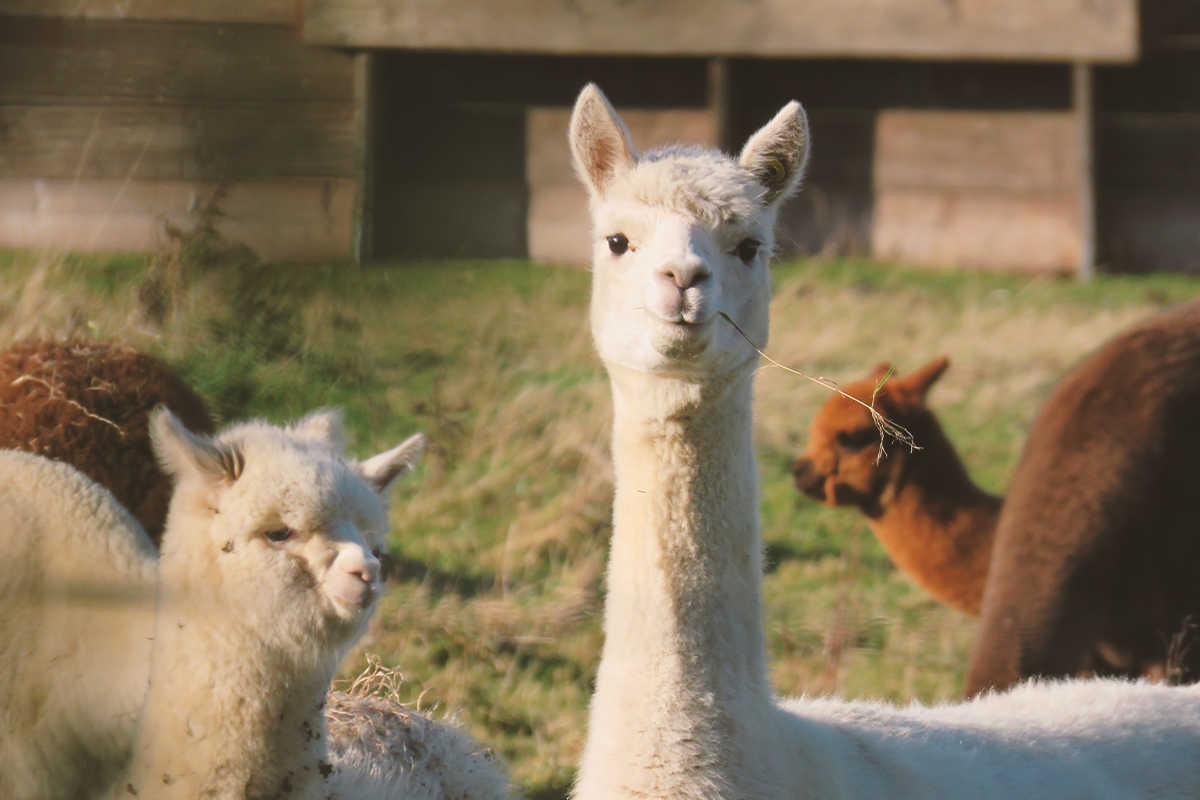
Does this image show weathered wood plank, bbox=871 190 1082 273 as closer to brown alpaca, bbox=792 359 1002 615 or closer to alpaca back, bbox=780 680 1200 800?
brown alpaca, bbox=792 359 1002 615

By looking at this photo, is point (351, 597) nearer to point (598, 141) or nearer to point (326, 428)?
point (326, 428)

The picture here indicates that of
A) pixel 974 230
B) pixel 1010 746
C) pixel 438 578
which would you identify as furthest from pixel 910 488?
pixel 974 230

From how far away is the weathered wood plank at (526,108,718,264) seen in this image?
32.1 ft

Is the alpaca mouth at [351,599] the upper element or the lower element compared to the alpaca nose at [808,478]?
upper

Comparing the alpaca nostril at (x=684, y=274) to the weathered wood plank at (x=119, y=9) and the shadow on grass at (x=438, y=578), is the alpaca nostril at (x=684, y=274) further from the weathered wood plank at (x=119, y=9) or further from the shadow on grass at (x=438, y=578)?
the weathered wood plank at (x=119, y=9)

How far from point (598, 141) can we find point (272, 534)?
108 centimetres

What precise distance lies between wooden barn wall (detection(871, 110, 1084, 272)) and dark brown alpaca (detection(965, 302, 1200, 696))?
5.56 metres

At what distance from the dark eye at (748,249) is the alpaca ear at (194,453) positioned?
112 cm

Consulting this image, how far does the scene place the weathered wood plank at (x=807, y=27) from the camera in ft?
30.8

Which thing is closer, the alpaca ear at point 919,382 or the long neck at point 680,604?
the long neck at point 680,604

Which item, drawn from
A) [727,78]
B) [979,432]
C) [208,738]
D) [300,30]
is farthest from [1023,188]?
[208,738]

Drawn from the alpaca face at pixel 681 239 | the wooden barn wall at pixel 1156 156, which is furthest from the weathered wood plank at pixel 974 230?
the alpaca face at pixel 681 239

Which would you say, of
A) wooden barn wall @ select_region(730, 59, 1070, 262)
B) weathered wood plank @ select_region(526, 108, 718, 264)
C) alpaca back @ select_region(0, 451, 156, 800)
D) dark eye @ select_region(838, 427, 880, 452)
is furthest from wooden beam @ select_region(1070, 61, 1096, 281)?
alpaca back @ select_region(0, 451, 156, 800)

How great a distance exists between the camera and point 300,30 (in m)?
7.40
